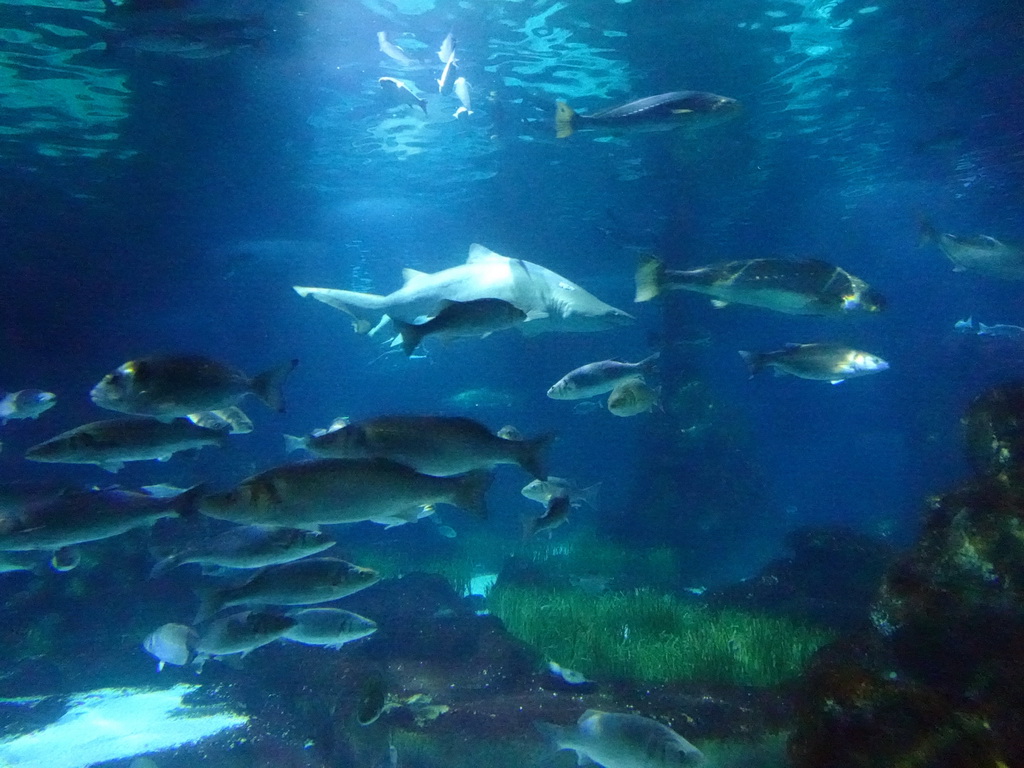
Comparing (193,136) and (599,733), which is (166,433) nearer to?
(599,733)

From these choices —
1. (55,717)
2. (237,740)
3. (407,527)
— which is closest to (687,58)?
(237,740)

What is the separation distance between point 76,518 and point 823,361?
292 inches

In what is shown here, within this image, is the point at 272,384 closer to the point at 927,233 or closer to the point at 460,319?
the point at 460,319

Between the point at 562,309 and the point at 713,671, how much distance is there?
461cm

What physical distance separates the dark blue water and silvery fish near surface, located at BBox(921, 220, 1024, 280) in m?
3.02

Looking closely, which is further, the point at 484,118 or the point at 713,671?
the point at 484,118

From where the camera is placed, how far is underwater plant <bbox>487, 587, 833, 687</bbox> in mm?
6965

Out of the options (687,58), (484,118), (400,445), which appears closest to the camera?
(400,445)

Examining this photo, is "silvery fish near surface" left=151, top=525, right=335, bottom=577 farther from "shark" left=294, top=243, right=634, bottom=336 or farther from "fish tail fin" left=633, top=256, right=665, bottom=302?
"fish tail fin" left=633, top=256, right=665, bottom=302

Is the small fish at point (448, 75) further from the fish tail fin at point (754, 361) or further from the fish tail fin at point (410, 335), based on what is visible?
the fish tail fin at point (410, 335)

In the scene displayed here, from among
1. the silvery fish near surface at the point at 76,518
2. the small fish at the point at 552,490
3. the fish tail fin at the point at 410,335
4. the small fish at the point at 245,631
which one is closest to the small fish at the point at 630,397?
the small fish at the point at 552,490

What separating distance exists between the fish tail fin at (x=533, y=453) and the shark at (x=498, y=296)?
130 inches

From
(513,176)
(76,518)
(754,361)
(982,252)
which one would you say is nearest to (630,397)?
(754,361)

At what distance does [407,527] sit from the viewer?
998 inches
